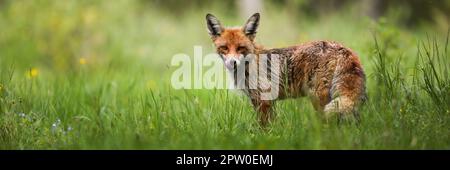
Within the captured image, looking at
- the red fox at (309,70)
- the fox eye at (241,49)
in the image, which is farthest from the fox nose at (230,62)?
the fox eye at (241,49)

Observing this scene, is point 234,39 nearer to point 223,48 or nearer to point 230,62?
point 223,48

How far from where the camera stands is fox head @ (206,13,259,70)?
7191 mm

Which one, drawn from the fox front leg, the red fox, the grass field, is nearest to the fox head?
the red fox

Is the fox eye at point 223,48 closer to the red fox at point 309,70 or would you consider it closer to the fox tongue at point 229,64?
the red fox at point 309,70

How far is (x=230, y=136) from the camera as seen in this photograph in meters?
5.94

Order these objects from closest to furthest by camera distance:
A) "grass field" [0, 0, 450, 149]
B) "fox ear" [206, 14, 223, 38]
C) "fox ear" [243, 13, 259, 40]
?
"grass field" [0, 0, 450, 149] → "fox ear" [243, 13, 259, 40] → "fox ear" [206, 14, 223, 38]

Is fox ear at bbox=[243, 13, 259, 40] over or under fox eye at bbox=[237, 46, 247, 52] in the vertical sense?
over

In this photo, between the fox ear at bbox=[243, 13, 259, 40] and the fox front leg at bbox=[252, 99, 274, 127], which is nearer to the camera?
the fox front leg at bbox=[252, 99, 274, 127]

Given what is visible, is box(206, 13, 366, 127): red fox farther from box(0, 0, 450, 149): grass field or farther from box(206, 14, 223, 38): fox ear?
box(0, 0, 450, 149): grass field

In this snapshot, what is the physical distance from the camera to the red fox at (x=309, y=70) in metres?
6.38

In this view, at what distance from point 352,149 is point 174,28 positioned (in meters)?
11.6
